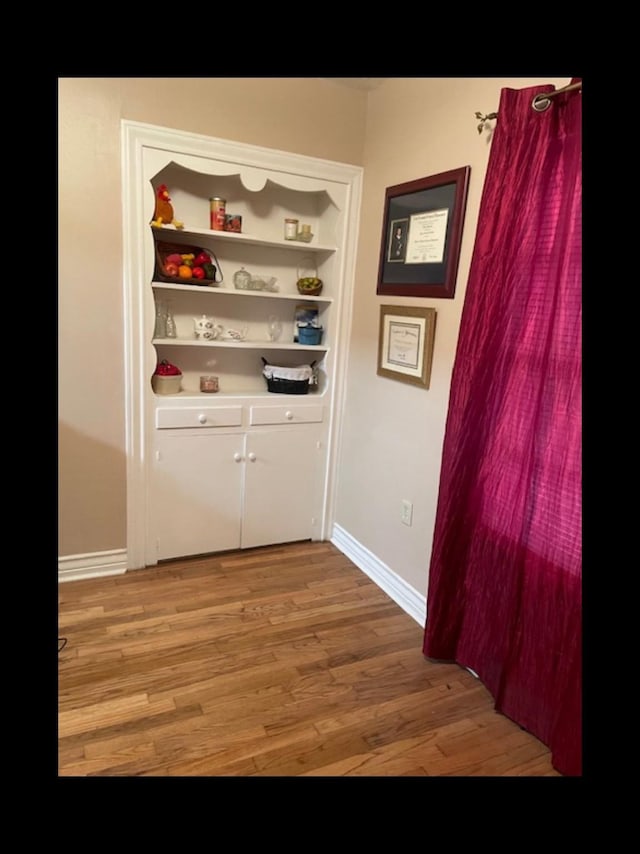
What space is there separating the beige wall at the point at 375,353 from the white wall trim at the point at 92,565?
1212 millimetres

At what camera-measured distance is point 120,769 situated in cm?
150

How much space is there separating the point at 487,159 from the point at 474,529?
135cm

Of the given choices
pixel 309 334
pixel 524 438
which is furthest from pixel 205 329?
pixel 524 438

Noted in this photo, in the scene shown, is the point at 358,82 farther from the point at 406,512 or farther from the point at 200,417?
the point at 406,512

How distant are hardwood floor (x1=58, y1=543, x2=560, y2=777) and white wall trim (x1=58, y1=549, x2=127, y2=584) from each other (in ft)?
0.17

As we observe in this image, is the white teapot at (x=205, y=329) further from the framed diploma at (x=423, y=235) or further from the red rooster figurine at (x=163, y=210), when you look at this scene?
the framed diploma at (x=423, y=235)

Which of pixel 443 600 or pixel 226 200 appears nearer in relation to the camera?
pixel 443 600

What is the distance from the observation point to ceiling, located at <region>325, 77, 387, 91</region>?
8.25ft

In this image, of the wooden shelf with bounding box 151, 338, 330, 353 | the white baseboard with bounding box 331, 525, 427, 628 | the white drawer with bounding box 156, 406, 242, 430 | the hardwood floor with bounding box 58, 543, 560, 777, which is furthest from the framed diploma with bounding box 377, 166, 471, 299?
the hardwood floor with bounding box 58, 543, 560, 777

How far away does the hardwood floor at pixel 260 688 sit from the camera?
1.57 m

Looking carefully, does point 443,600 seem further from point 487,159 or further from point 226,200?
point 226,200

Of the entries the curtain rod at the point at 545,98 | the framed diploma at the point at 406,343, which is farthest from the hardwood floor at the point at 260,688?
the curtain rod at the point at 545,98

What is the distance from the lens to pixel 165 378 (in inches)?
99.7
